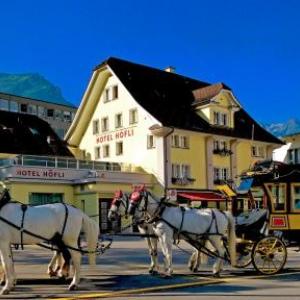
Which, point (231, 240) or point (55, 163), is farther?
point (55, 163)

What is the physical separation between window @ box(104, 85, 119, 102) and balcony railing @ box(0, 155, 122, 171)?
6628 millimetres

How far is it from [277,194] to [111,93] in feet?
116

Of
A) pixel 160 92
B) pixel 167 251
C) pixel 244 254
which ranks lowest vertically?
pixel 244 254

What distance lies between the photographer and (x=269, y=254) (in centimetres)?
1460

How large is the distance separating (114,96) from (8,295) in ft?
127

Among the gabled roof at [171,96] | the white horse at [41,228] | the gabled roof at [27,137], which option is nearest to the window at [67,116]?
the gabled roof at [27,137]

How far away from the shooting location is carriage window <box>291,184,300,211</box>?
15.2 m

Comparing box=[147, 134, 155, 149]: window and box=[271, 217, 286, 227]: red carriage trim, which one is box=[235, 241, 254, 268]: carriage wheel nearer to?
box=[271, 217, 286, 227]: red carriage trim

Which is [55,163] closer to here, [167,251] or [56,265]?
[56,265]

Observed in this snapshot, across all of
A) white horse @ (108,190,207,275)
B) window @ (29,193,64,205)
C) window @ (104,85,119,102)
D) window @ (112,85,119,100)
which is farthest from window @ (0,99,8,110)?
white horse @ (108,190,207,275)

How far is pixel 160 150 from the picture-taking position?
45062mm

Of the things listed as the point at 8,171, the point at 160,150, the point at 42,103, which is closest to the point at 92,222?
the point at 8,171

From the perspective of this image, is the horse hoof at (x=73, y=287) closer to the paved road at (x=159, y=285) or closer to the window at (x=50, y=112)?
the paved road at (x=159, y=285)

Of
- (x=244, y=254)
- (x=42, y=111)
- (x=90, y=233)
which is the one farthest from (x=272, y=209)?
(x=42, y=111)
